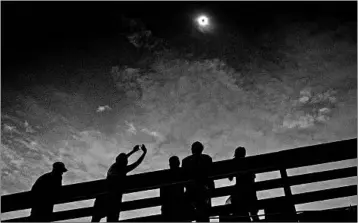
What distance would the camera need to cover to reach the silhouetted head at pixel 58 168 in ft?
15.7

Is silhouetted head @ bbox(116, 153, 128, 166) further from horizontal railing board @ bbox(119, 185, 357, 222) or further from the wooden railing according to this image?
horizontal railing board @ bbox(119, 185, 357, 222)

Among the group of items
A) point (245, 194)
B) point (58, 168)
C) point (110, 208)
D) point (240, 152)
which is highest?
point (240, 152)

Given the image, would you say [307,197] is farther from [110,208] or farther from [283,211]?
[110,208]

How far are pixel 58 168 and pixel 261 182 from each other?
145 inches

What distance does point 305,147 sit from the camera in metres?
2.55

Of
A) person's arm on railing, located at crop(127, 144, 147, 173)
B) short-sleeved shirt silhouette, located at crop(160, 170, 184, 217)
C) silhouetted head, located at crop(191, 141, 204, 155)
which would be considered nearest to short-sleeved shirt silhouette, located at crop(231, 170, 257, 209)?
short-sleeved shirt silhouette, located at crop(160, 170, 184, 217)

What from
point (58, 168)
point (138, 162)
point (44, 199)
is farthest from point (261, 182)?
point (58, 168)

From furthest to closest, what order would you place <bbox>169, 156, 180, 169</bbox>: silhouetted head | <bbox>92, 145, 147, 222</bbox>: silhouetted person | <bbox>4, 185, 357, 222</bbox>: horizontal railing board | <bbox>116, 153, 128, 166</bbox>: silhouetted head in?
<bbox>169, 156, 180, 169</bbox>: silhouetted head → <bbox>116, 153, 128, 166</bbox>: silhouetted head → <bbox>4, 185, 357, 222</bbox>: horizontal railing board → <bbox>92, 145, 147, 222</bbox>: silhouetted person

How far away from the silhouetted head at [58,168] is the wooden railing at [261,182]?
51.5 inches

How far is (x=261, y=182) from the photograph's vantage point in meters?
3.20

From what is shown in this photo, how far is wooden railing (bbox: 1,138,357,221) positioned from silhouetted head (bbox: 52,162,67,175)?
1309 millimetres

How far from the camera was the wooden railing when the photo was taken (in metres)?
2.51

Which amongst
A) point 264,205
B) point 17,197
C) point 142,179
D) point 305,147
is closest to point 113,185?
point 142,179

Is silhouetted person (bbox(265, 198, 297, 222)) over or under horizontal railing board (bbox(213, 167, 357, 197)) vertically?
under
